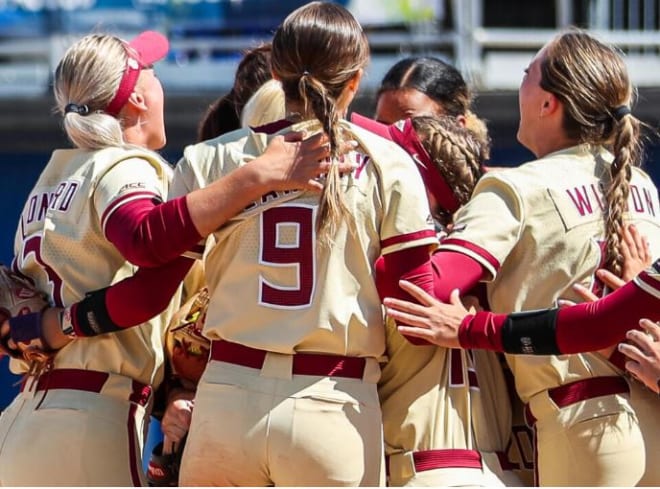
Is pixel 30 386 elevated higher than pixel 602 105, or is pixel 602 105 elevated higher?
pixel 602 105

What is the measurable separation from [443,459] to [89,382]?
94 cm

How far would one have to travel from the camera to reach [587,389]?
10.1 feet

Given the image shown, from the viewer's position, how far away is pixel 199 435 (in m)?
2.90

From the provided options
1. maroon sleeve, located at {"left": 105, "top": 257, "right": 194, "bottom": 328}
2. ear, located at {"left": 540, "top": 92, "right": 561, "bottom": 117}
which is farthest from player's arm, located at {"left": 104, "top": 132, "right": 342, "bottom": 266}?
ear, located at {"left": 540, "top": 92, "right": 561, "bottom": 117}

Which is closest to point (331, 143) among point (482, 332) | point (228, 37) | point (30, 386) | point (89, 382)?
point (482, 332)

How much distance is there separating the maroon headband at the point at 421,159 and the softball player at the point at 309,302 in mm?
314

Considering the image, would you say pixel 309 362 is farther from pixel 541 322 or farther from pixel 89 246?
pixel 89 246

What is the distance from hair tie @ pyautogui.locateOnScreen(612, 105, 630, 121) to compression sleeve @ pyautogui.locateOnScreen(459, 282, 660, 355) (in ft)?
1.55

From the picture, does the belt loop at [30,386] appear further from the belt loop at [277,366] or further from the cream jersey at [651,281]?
the cream jersey at [651,281]

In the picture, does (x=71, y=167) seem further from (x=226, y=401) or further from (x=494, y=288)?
(x=494, y=288)

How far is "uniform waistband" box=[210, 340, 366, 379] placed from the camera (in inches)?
113

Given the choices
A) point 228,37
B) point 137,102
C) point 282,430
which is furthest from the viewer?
point 228,37

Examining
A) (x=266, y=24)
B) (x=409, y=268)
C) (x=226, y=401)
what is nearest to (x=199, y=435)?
(x=226, y=401)

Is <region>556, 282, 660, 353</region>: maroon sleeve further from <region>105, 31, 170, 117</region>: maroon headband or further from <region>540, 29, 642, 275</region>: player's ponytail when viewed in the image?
<region>105, 31, 170, 117</region>: maroon headband
